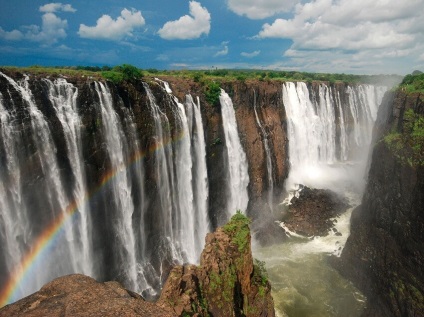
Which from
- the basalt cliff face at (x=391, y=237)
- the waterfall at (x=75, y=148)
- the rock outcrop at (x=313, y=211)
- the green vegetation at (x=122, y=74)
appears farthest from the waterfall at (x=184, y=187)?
the basalt cliff face at (x=391, y=237)

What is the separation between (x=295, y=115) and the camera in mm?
36750

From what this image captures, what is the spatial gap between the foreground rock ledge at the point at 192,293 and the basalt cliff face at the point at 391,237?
7.92 meters

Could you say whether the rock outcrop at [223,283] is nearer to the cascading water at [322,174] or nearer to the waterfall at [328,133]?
the cascading water at [322,174]

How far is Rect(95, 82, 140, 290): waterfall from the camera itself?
18203mm

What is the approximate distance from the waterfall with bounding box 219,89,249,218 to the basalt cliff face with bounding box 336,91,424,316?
31.2ft

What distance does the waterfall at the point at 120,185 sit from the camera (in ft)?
59.7

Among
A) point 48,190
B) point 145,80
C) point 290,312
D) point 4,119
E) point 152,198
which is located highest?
point 145,80

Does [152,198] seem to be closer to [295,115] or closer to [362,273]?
[362,273]

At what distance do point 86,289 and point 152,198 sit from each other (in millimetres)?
14821

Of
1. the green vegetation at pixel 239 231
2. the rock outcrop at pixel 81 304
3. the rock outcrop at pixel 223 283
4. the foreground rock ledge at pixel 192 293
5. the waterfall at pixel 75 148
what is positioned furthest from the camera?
the waterfall at pixel 75 148

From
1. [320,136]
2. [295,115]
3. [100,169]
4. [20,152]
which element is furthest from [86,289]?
[320,136]

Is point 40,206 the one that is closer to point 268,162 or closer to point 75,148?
point 75,148

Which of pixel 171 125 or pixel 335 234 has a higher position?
pixel 171 125

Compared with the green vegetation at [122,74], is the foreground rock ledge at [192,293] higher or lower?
lower
